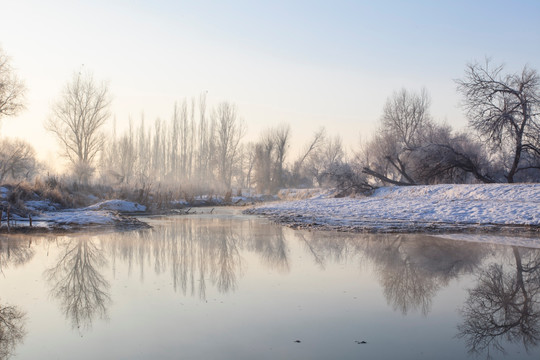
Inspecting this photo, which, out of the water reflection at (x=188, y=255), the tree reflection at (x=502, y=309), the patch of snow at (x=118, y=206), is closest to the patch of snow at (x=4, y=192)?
the patch of snow at (x=118, y=206)

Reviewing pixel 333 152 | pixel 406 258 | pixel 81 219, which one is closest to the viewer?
pixel 406 258

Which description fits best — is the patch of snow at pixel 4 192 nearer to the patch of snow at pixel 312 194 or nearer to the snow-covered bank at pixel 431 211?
the snow-covered bank at pixel 431 211

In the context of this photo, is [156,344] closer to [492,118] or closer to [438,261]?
[438,261]

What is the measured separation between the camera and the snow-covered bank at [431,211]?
49.6 ft

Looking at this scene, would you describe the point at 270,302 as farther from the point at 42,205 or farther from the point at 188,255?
the point at 42,205

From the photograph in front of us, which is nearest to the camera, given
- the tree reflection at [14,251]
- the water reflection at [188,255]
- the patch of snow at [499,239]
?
the water reflection at [188,255]

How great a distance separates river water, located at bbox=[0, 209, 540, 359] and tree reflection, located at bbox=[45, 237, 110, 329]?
3 cm

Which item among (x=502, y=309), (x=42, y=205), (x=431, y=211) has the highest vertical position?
(x=42, y=205)

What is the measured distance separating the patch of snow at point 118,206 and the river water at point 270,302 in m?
12.1

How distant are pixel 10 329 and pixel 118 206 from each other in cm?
1976

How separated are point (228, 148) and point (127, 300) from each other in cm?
5365

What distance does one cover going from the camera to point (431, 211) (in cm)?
1830

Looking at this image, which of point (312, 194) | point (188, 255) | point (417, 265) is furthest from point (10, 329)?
point (312, 194)

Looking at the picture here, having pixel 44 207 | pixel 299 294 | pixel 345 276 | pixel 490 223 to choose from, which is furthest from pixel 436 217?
pixel 44 207
